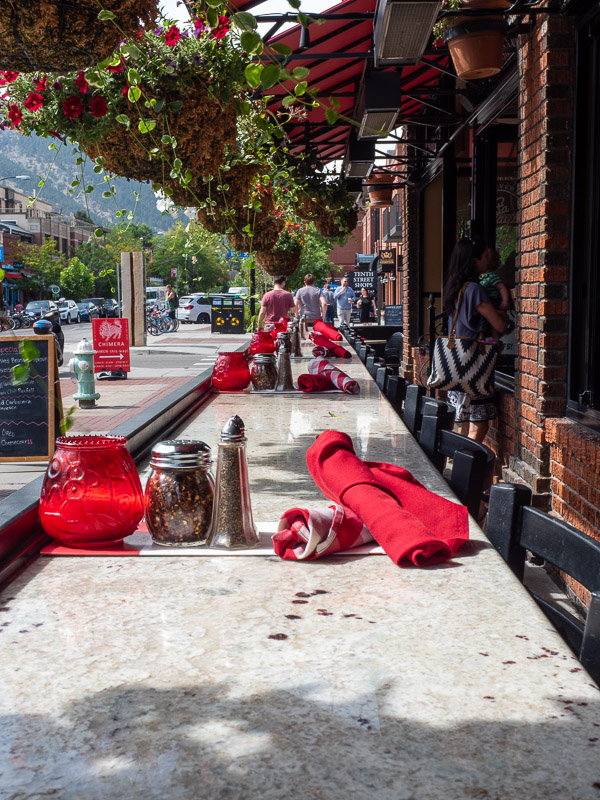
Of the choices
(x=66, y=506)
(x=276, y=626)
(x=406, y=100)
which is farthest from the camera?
(x=406, y=100)

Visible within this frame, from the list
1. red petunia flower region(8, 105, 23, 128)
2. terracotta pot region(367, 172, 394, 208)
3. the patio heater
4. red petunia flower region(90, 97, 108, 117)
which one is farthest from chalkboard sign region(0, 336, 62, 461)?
terracotta pot region(367, 172, 394, 208)

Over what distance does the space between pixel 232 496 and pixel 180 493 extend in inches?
4.4

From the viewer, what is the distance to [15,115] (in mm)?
3527

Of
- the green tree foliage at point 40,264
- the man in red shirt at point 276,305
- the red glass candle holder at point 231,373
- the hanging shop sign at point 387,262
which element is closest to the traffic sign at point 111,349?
the man in red shirt at point 276,305

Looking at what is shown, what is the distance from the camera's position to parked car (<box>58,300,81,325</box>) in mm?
56844

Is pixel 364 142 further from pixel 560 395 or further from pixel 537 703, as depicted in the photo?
pixel 537 703

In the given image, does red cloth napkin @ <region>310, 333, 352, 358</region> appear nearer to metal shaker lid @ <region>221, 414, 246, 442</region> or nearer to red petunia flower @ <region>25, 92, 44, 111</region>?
red petunia flower @ <region>25, 92, 44, 111</region>

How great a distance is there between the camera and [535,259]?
454 centimetres

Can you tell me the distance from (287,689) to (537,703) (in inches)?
12.8

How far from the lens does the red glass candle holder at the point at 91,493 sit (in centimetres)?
174

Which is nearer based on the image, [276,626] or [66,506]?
[276,626]

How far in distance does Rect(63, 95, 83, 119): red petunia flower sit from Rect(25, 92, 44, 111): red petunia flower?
0.22 m

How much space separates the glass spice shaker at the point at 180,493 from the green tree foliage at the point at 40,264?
76.5 metres

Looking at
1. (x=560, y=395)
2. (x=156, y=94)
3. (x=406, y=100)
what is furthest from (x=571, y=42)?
(x=406, y=100)
